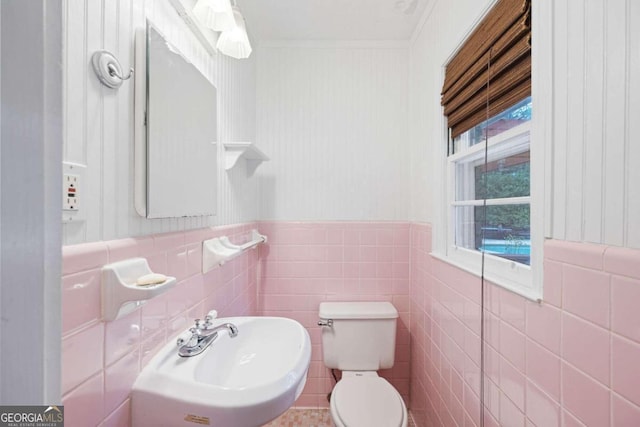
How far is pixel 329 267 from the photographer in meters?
1.91

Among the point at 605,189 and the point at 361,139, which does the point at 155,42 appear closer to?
the point at 605,189

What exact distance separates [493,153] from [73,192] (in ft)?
4.25

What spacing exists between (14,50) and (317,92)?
179 centimetres

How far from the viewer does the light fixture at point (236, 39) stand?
1100 mm

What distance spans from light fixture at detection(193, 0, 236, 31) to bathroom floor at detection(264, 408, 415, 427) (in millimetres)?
2159

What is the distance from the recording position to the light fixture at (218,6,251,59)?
43.3 inches

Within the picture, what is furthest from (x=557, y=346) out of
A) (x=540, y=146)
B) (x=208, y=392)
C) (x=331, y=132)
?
(x=331, y=132)

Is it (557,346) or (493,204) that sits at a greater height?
(493,204)

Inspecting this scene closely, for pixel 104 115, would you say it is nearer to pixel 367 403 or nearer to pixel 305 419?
pixel 367 403

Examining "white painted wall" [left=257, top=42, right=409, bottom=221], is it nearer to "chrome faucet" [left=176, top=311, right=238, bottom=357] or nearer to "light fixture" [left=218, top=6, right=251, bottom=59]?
"light fixture" [left=218, top=6, right=251, bottom=59]

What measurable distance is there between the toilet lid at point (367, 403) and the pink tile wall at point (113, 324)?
864mm

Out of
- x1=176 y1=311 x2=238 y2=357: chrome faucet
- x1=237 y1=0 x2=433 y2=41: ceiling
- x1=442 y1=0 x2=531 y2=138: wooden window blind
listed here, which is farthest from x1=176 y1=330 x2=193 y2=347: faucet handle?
x1=237 y1=0 x2=433 y2=41: ceiling

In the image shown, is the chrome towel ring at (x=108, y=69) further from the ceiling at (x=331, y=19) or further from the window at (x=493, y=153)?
the ceiling at (x=331, y=19)

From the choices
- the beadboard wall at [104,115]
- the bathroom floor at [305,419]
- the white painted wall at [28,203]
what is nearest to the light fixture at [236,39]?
the beadboard wall at [104,115]
